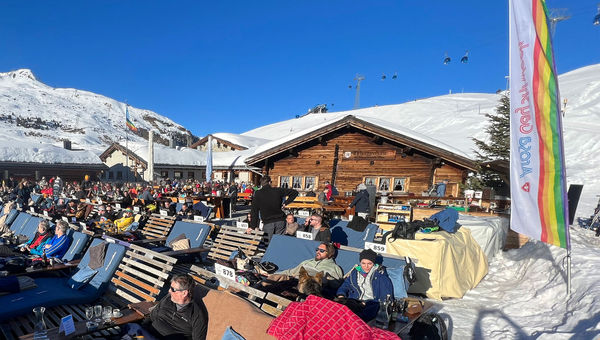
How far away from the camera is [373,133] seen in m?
16.0

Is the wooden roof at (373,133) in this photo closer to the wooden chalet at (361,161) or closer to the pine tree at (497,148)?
the wooden chalet at (361,161)

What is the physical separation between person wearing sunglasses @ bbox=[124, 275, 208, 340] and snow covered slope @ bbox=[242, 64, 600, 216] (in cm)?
1416

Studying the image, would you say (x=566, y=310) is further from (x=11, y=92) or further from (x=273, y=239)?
(x=11, y=92)

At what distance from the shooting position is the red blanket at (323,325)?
2.82 meters

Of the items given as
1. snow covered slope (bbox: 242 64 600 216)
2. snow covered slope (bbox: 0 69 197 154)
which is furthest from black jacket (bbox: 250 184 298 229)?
snow covered slope (bbox: 0 69 197 154)

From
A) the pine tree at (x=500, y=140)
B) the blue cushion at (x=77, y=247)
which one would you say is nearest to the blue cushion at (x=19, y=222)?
the blue cushion at (x=77, y=247)

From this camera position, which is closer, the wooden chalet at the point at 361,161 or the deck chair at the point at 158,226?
the deck chair at the point at 158,226

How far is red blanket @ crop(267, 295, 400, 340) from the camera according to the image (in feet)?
9.26

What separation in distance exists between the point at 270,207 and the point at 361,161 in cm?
1048

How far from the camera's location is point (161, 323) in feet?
12.1

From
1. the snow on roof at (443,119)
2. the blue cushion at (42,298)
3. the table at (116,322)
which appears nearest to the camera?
the table at (116,322)

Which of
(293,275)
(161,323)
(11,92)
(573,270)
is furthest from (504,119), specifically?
(11,92)

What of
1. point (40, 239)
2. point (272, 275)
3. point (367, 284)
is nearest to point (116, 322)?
point (272, 275)

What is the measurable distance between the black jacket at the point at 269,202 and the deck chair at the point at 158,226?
3.31 meters
